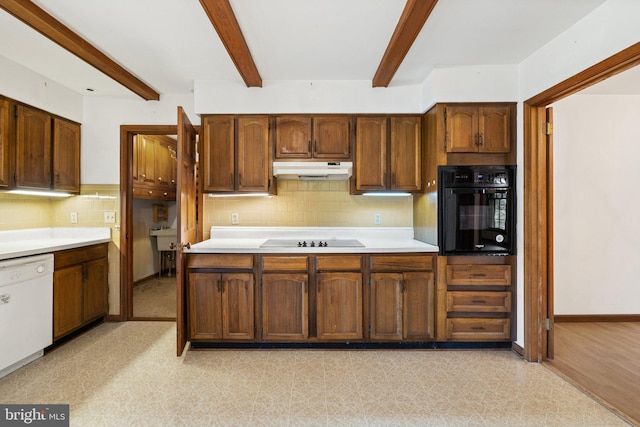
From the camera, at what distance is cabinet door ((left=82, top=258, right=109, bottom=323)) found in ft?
9.62

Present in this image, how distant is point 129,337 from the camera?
9.45ft

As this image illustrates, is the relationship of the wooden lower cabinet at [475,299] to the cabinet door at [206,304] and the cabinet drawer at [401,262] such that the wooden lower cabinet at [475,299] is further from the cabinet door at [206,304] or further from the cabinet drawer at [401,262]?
the cabinet door at [206,304]

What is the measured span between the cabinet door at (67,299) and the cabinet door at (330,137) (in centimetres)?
260

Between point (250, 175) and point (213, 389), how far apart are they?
186 cm

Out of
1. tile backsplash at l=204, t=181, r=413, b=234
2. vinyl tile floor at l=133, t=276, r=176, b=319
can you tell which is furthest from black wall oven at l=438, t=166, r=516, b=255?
vinyl tile floor at l=133, t=276, r=176, b=319

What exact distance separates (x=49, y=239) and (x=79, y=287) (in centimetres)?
78

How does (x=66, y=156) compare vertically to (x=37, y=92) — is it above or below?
below

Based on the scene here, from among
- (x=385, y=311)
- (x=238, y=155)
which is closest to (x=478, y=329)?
(x=385, y=311)

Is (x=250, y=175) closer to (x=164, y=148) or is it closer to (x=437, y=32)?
(x=437, y=32)

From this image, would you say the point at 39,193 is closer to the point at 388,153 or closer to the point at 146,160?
the point at 146,160

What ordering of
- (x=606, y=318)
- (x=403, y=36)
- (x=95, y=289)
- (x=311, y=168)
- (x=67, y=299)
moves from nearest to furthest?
1. (x=403, y=36)
2. (x=67, y=299)
3. (x=311, y=168)
4. (x=95, y=289)
5. (x=606, y=318)

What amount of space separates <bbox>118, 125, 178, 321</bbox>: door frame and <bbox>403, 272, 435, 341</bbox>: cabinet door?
9.92ft

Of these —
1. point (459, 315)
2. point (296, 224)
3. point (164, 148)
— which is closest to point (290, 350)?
point (296, 224)

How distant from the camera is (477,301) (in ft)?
8.63
